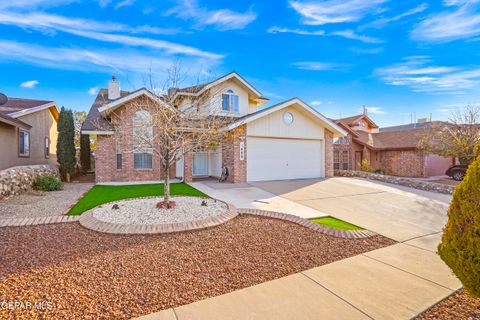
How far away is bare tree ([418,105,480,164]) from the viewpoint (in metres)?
14.5

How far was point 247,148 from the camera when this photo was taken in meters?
13.4

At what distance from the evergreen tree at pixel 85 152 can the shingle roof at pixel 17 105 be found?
375cm

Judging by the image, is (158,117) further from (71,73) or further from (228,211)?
(71,73)

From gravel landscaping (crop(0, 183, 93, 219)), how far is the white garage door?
8729 millimetres

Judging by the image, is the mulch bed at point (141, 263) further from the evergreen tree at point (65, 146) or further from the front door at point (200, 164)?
the evergreen tree at point (65, 146)

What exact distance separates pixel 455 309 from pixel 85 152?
891 inches

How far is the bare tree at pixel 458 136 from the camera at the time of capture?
572 inches

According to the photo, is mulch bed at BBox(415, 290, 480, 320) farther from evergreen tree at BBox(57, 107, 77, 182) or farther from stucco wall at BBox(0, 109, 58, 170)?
evergreen tree at BBox(57, 107, 77, 182)

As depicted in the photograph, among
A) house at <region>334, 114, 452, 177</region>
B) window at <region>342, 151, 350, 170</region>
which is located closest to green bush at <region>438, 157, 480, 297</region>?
house at <region>334, 114, 452, 177</region>

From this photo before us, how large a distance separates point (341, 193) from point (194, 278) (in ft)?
28.6

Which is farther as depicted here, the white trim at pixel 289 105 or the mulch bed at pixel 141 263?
the white trim at pixel 289 105

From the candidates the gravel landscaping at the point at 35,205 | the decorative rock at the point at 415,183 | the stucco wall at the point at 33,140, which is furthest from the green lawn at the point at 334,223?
the stucco wall at the point at 33,140

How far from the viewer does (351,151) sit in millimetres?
23281

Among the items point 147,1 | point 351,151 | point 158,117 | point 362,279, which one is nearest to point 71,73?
A: point 147,1
